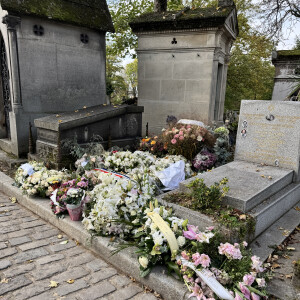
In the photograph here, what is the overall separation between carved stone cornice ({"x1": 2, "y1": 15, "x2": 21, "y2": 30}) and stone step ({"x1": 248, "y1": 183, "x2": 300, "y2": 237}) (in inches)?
251

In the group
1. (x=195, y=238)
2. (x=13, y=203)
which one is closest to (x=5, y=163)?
(x=13, y=203)

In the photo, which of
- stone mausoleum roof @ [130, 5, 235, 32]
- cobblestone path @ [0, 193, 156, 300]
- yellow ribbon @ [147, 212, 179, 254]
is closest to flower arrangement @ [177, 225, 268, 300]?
yellow ribbon @ [147, 212, 179, 254]

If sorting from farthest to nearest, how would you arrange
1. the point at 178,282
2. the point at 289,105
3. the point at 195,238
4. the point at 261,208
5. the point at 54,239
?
the point at 289,105 < the point at 54,239 < the point at 261,208 < the point at 195,238 < the point at 178,282

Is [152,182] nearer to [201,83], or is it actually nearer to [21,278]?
[21,278]

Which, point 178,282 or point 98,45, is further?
point 98,45

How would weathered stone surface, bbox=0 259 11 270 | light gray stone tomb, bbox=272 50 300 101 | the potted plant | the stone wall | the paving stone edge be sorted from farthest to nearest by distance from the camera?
light gray stone tomb, bbox=272 50 300 101, the stone wall, the potted plant, weathered stone surface, bbox=0 259 11 270, the paving stone edge

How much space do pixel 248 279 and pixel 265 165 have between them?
9.47 ft

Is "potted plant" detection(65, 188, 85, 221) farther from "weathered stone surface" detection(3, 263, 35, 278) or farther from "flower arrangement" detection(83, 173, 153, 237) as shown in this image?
"weathered stone surface" detection(3, 263, 35, 278)

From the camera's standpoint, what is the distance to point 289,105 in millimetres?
4477

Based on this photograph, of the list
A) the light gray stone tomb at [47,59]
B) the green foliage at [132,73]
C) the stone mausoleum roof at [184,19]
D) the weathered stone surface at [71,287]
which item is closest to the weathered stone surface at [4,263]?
Result: the weathered stone surface at [71,287]

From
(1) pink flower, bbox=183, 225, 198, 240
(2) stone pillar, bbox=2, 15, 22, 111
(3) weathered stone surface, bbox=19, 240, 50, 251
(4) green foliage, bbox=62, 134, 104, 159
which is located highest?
(2) stone pillar, bbox=2, 15, 22, 111

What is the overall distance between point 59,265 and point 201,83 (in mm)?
6555

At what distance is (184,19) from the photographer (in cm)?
793

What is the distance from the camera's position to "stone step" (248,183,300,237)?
323 cm
